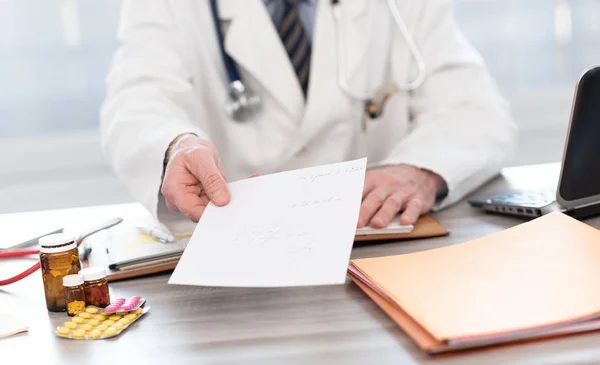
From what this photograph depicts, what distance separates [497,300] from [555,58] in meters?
1.94

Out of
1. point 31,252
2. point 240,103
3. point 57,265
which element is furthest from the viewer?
point 240,103

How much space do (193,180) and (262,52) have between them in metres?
0.53

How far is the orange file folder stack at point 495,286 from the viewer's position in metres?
0.61


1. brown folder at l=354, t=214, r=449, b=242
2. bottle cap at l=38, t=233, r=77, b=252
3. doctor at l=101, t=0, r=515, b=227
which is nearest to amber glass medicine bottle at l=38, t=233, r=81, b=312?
bottle cap at l=38, t=233, r=77, b=252

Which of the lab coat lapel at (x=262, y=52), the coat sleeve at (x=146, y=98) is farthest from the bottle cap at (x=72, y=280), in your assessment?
the lab coat lapel at (x=262, y=52)

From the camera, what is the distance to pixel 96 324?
71 centimetres

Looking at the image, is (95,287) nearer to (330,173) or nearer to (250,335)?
(250,335)

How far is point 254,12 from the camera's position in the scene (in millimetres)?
1416

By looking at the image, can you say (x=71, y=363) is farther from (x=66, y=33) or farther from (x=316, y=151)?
(x=66, y=33)

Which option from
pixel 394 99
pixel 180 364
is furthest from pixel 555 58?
pixel 180 364

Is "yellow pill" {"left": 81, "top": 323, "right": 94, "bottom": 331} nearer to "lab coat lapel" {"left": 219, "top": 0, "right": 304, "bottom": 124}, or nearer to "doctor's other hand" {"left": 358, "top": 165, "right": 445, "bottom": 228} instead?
"doctor's other hand" {"left": 358, "top": 165, "right": 445, "bottom": 228}

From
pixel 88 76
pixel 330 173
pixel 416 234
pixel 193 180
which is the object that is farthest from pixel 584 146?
pixel 88 76

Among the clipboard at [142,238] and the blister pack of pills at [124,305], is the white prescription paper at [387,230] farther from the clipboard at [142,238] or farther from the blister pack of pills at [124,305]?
the blister pack of pills at [124,305]

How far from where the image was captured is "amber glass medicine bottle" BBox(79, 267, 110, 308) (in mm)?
750
